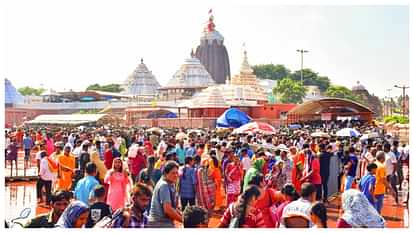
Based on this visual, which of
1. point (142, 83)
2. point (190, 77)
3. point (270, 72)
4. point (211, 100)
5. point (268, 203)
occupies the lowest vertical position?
point (268, 203)

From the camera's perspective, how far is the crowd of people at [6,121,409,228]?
4.85 m

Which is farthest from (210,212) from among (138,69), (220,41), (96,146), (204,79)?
(220,41)

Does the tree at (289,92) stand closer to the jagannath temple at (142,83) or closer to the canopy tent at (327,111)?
the jagannath temple at (142,83)

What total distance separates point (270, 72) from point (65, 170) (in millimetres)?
51914

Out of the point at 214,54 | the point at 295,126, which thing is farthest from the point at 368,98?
the point at 295,126

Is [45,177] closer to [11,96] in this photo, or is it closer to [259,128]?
[259,128]

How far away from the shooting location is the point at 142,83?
1540 inches

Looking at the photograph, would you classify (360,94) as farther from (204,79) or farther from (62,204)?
(62,204)

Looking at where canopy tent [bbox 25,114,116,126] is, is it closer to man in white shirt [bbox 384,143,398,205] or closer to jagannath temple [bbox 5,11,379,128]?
jagannath temple [bbox 5,11,379,128]

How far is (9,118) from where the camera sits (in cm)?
3184

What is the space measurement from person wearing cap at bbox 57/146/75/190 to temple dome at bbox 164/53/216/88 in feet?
90.5

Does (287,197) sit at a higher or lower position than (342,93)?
lower

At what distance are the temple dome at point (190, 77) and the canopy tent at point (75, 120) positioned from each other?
26.7ft

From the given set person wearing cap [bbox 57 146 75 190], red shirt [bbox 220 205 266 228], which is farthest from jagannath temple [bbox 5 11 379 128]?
red shirt [bbox 220 205 266 228]
